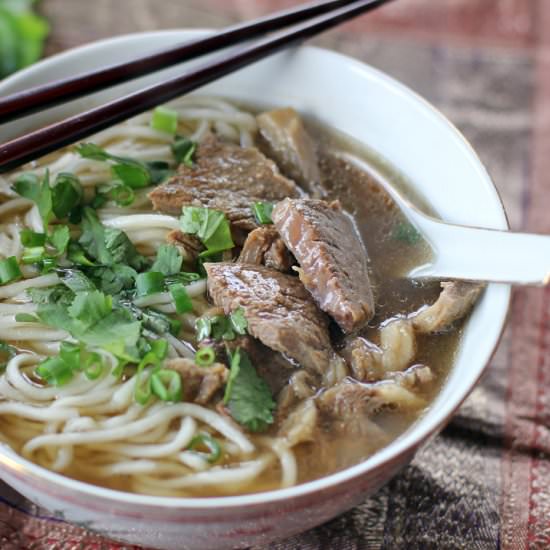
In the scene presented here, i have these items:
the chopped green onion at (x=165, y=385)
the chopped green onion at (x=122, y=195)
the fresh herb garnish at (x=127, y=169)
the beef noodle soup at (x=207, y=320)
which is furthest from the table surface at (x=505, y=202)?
the fresh herb garnish at (x=127, y=169)

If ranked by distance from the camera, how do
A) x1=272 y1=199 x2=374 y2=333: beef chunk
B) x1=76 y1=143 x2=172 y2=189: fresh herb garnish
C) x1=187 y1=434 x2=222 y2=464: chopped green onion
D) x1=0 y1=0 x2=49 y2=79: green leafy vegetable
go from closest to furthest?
x1=187 y1=434 x2=222 y2=464: chopped green onion → x1=272 y1=199 x2=374 y2=333: beef chunk → x1=76 y1=143 x2=172 y2=189: fresh herb garnish → x1=0 y1=0 x2=49 y2=79: green leafy vegetable

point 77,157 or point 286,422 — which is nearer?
point 286,422

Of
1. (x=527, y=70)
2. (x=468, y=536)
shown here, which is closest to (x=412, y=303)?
(x=468, y=536)

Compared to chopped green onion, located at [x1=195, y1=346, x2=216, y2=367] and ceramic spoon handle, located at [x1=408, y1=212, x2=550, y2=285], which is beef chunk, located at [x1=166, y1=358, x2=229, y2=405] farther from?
ceramic spoon handle, located at [x1=408, y1=212, x2=550, y2=285]

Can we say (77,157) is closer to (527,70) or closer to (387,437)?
(387,437)

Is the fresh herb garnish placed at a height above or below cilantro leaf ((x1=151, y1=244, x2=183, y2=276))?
above

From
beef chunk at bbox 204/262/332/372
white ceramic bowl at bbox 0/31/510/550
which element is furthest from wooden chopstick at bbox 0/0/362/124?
beef chunk at bbox 204/262/332/372

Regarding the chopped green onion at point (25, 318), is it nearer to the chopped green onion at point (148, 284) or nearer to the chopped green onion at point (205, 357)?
the chopped green onion at point (148, 284)
